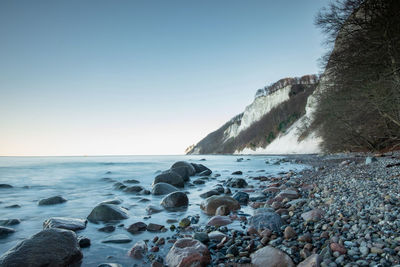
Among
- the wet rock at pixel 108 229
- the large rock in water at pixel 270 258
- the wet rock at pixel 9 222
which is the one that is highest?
the large rock in water at pixel 270 258

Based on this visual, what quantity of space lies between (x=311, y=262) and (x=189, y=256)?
4.40 ft

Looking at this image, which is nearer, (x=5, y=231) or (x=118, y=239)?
(x=118, y=239)

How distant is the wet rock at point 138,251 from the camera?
2993 millimetres

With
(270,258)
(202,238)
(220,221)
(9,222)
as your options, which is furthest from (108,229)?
(270,258)

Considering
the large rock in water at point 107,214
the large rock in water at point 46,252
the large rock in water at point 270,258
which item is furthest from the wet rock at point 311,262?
the large rock in water at point 107,214

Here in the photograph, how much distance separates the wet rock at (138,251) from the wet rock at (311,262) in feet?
6.55

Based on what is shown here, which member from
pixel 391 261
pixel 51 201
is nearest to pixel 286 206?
pixel 391 261

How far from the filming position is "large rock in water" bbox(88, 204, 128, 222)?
4.77 meters

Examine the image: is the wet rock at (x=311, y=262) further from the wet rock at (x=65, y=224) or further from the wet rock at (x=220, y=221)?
the wet rock at (x=65, y=224)

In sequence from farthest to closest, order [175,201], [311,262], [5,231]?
[175,201]
[5,231]
[311,262]

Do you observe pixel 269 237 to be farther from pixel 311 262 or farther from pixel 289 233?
pixel 311 262

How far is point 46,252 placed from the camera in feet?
8.92

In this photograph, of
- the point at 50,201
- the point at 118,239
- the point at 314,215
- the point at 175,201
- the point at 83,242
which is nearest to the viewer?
the point at 83,242

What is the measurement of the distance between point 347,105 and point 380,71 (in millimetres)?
4684
